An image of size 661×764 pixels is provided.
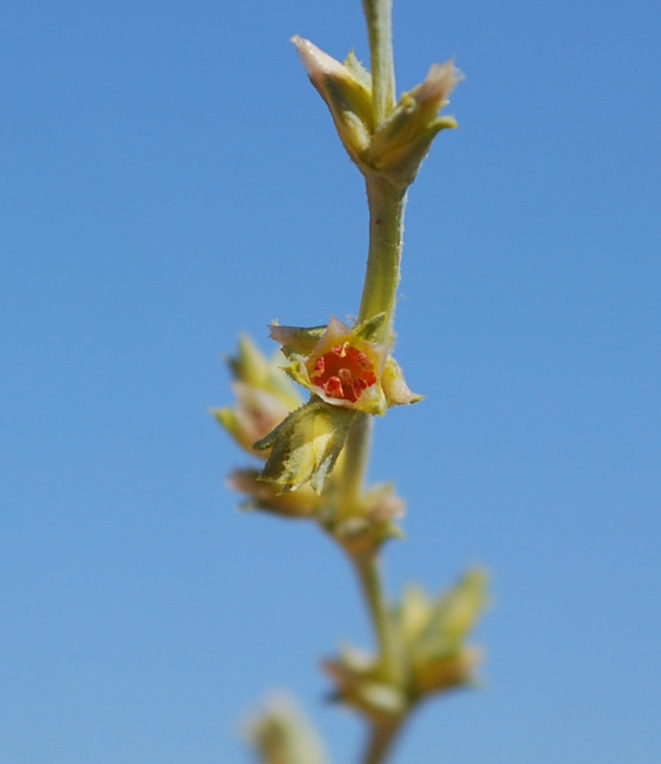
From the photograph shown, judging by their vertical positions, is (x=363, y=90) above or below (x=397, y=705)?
above

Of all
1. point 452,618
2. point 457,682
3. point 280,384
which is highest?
point 280,384

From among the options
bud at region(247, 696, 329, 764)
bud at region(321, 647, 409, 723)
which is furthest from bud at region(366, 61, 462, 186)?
bud at region(247, 696, 329, 764)

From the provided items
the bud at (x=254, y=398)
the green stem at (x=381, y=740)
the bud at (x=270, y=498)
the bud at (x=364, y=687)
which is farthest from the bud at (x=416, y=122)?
the green stem at (x=381, y=740)

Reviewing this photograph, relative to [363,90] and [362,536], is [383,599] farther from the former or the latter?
[363,90]

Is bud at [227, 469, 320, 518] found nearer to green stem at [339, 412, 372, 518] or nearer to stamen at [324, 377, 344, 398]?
green stem at [339, 412, 372, 518]

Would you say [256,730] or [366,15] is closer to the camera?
[366,15]

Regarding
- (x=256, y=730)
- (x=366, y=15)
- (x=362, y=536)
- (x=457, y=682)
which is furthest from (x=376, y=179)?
(x=256, y=730)

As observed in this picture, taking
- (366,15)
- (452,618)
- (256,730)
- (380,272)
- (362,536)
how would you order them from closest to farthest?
(366,15) < (380,272) < (362,536) < (452,618) < (256,730)

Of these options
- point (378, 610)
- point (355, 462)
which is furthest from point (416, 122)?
point (378, 610)
